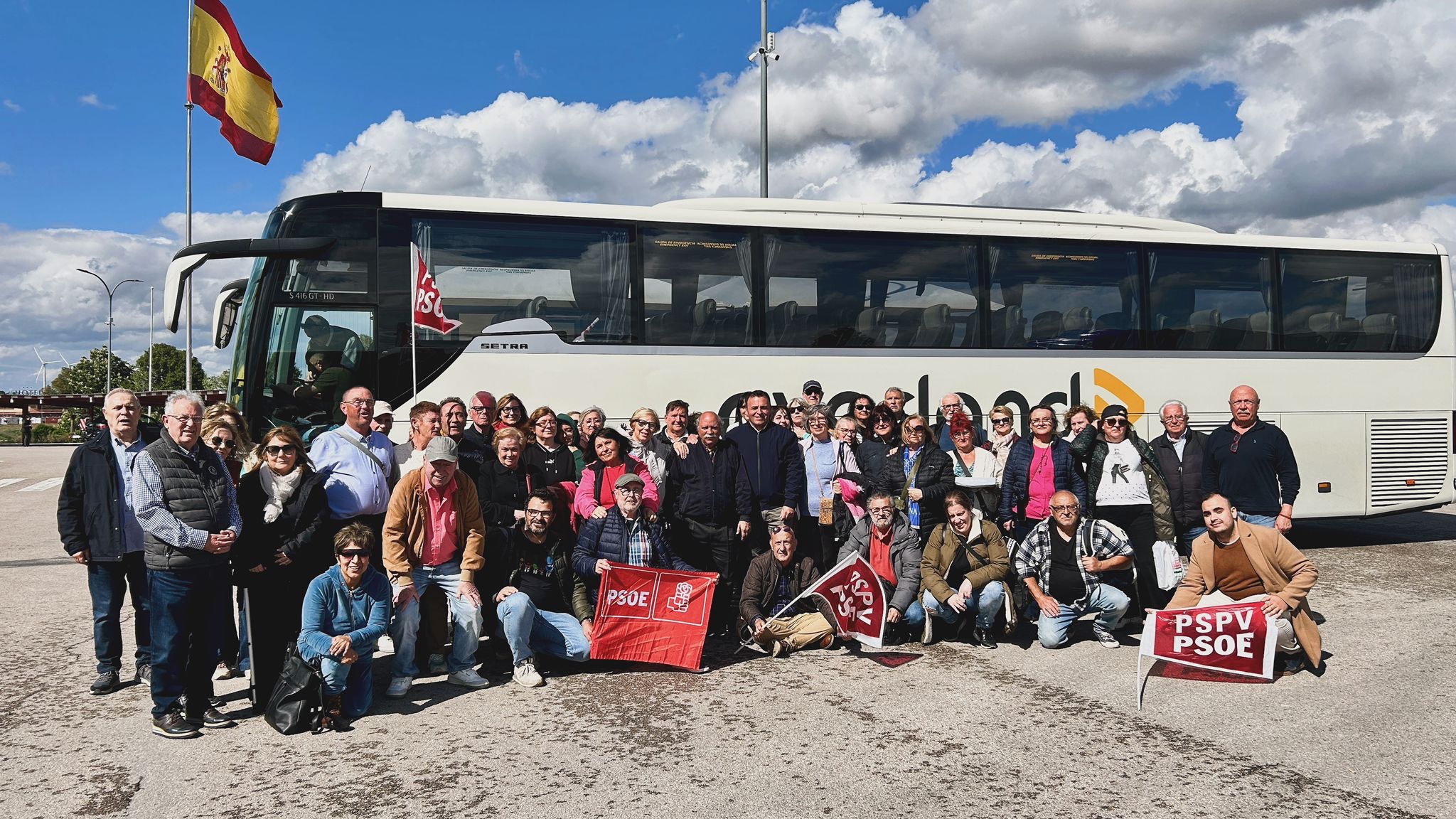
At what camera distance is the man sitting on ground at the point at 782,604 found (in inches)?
277

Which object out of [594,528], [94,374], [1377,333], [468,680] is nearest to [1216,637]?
[594,528]

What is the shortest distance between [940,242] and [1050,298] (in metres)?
1.42

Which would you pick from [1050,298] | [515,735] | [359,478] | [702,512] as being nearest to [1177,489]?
[1050,298]

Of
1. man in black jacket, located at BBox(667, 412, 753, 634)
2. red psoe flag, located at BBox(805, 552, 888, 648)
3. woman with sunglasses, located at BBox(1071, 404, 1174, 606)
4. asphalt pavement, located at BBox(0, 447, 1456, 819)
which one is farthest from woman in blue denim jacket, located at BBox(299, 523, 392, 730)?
woman with sunglasses, located at BBox(1071, 404, 1174, 606)

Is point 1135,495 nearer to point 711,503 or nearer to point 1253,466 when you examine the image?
point 1253,466

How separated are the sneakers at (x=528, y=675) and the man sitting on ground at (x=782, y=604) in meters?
1.56

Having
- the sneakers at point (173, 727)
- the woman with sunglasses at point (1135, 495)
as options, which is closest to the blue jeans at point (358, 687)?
the sneakers at point (173, 727)

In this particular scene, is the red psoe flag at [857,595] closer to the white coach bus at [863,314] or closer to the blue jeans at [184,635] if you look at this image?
the white coach bus at [863,314]

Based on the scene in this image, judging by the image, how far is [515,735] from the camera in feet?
17.3

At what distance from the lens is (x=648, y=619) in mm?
6680

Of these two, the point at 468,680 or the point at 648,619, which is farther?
the point at 648,619

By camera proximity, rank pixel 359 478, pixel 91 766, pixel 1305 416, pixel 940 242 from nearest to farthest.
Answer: pixel 91 766
pixel 359 478
pixel 940 242
pixel 1305 416

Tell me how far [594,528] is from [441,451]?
4.19 ft

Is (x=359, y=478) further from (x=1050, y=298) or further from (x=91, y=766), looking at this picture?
(x=1050, y=298)
